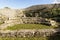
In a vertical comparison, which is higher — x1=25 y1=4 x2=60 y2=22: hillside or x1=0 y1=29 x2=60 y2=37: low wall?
x1=25 y1=4 x2=60 y2=22: hillside

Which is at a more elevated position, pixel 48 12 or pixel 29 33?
pixel 48 12

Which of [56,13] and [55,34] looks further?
[56,13]

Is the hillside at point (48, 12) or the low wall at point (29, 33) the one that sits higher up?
the hillside at point (48, 12)

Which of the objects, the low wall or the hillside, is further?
the hillside

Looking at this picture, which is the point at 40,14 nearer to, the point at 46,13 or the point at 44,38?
the point at 46,13

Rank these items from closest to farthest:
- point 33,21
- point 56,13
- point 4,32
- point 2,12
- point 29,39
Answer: point 29,39, point 4,32, point 33,21, point 56,13, point 2,12

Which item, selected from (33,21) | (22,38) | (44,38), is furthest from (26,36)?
(33,21)

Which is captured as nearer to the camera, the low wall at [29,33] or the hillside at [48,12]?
the low wall at [29,33]

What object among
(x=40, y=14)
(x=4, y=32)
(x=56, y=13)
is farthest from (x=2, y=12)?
(x=4, y=32)

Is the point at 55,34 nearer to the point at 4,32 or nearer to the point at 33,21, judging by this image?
the point at 4,32

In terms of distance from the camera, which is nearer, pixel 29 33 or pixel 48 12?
pixel 29 33

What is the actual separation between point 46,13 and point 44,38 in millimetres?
17549

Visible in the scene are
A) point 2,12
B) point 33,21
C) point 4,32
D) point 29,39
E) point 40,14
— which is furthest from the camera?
point 2,12

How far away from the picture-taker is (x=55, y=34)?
57.7 feet
